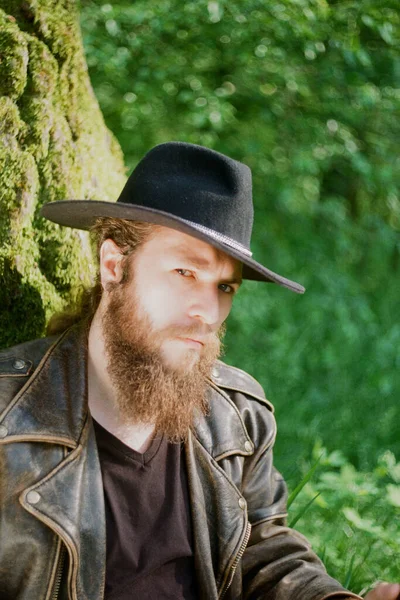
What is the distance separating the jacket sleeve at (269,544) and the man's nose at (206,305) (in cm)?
58

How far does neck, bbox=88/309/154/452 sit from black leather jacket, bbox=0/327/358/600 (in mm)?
56

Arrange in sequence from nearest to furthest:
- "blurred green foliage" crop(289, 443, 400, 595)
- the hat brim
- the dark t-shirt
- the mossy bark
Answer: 1. the hat brim
2. the dark t-shirt
3. the mossy bark
4. "blurred green foliage" crop(289, 443, 400, 595)

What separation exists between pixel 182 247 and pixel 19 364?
0.63m

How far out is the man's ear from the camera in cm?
266

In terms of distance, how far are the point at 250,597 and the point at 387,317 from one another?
5.24 m

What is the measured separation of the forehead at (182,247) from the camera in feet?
8.27

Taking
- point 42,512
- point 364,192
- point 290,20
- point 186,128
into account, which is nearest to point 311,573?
point 42,512

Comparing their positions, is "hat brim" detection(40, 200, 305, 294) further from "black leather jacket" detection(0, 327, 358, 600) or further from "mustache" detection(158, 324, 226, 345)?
"black leather jacket" detection(0, 327, 358, 600)

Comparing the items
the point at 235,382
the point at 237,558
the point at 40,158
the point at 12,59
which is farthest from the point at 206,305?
the point at 12,59

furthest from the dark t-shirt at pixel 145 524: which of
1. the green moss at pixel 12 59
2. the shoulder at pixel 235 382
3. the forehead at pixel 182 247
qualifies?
the green moss at pixel 12 59

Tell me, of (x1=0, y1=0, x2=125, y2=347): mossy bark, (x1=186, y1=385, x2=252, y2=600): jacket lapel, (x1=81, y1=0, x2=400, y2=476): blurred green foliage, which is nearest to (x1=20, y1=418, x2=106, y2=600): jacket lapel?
(x1=186, y1=385, x2=252, y2=600): jacket lapel

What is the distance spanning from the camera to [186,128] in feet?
19.9

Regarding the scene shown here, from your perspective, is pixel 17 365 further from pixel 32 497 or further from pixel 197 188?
pixel 197 188

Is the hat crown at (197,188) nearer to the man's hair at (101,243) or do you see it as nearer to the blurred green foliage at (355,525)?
the man's hair at (101,243)
